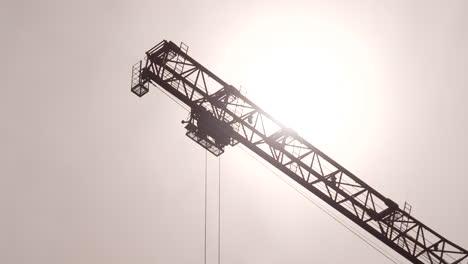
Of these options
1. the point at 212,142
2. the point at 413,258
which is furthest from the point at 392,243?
the point at 212,142

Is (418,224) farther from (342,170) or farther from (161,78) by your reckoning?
(161,78)

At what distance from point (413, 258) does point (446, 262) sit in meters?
1.94

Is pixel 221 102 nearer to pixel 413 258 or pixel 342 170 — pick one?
pixel 342 170

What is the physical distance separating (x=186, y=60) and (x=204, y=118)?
3.27 meters

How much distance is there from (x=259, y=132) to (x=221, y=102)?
2647mm

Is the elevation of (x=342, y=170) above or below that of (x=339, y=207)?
above

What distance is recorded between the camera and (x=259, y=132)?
24.8 m

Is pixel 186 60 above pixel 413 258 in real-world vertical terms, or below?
above

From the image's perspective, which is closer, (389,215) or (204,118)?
(204,118)

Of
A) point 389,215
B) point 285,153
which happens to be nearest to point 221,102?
point 285,153

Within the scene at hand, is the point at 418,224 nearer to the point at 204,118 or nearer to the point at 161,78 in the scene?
the point at 204,118

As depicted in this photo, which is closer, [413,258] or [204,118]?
[204,118]

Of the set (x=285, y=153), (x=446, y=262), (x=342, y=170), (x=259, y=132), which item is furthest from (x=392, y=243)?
(x=259, y=132)

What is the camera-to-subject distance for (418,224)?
84.2 feet
